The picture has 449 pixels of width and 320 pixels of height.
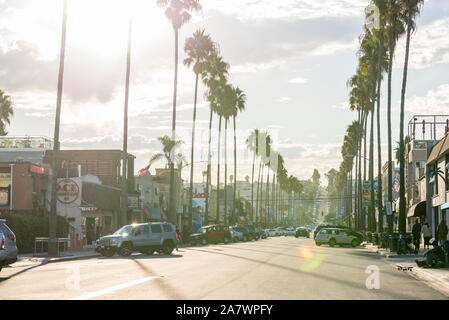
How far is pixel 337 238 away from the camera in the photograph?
174 ft

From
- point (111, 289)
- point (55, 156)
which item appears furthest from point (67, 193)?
point (111, 289)

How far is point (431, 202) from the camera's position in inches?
2105

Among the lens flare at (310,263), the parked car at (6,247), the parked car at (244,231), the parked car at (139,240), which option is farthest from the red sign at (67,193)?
the parked car at (244,231)

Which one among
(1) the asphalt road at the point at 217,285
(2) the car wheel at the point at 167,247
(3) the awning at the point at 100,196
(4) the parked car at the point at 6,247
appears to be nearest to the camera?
(1) the asphalt road at the point at 217,285

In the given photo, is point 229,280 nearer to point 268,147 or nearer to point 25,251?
point 25,251

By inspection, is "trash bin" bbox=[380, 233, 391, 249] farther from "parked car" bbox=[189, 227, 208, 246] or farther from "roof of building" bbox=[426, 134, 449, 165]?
"parked car" bbox=[189, 227, 208, 246]

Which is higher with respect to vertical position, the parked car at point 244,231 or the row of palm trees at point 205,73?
the row of palm trees at point 205,73

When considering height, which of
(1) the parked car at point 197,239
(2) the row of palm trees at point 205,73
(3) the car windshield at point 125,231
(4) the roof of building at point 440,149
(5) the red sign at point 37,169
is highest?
(2) the row of palm trees at point 205,73

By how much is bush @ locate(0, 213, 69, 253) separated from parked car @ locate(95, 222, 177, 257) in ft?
16.3

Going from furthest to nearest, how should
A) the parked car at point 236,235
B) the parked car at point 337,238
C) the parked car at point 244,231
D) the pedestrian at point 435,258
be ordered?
1. the parked car at point 244,231
2. the parked car at point 236,235
3. the parked car at point 337,238
4. the pedestrian at point 435,258

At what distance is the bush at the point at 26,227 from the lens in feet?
121

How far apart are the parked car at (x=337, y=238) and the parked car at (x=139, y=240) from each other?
61.5 ft

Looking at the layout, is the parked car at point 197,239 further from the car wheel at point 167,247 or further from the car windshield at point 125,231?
the car windshield at point 125,231

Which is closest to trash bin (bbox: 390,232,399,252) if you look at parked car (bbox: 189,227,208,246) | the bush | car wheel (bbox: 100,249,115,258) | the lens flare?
the lens flare
